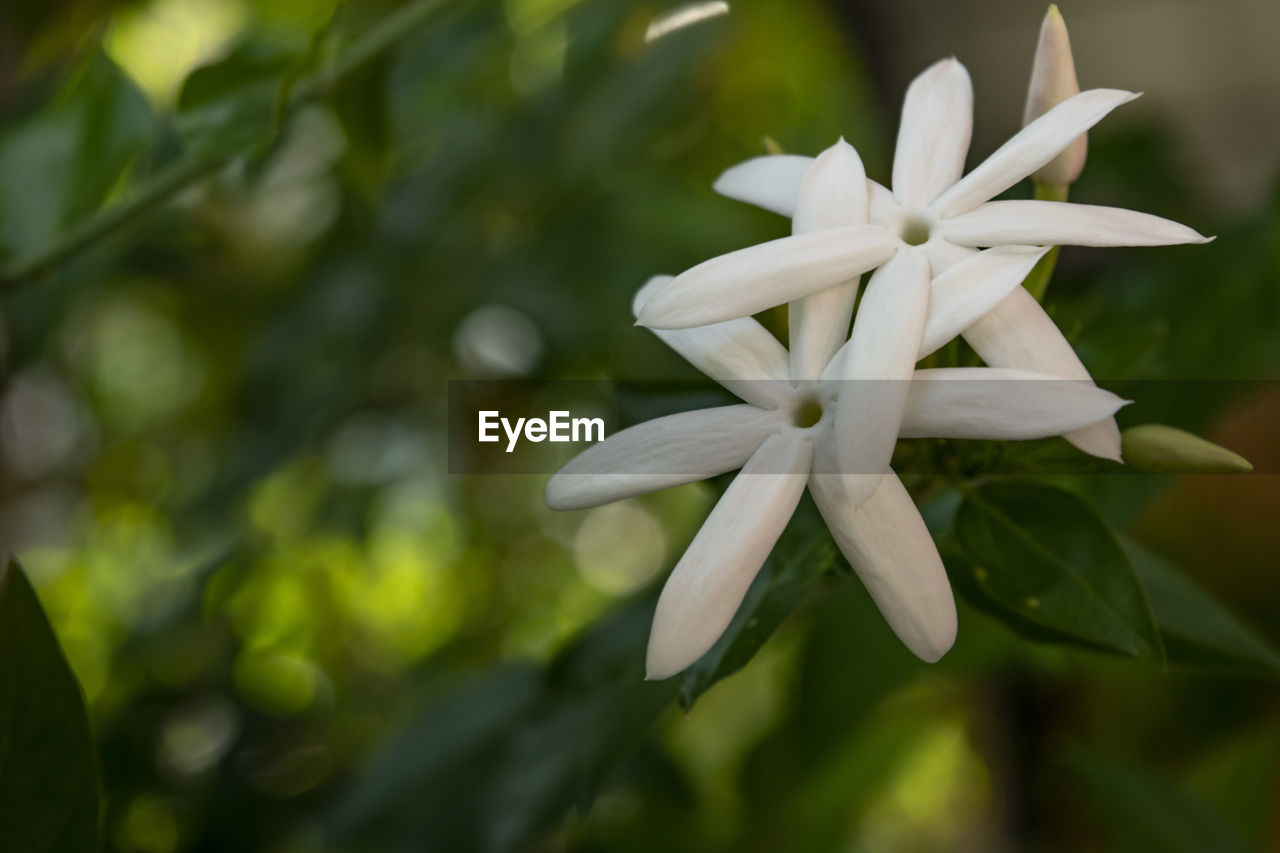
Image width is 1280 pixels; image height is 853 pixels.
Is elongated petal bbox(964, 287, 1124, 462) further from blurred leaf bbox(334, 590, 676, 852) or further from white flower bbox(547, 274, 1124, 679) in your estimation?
blurred leaf bbox(334, 590, 676, 852)

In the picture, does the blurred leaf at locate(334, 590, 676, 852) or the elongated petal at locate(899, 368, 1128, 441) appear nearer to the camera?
the elongated petal at locate(899, 368, 1128, 441)

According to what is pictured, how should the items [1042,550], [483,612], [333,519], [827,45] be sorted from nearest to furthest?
1. [1042,550]
2. [333,519]
3. [483,612]
4. [827,45]

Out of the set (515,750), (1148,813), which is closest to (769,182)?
(515,750)

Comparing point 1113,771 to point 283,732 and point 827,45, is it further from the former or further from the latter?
point 827,45

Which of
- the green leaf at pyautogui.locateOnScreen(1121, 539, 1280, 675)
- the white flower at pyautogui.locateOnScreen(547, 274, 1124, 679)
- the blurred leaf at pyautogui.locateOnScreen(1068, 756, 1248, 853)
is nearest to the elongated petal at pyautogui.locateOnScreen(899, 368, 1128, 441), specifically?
the white flower at pyautogui.locateOnScreen(547, 274, 1124, 679)

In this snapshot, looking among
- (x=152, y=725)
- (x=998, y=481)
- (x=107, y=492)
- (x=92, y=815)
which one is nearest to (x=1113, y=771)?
(x=998, y=481)
